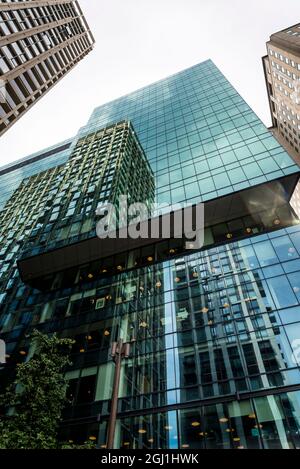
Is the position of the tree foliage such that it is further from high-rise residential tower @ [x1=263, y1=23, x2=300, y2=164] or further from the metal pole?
high-rise residential tower @ [x1=263, y1=23, x2=300, y2=164]

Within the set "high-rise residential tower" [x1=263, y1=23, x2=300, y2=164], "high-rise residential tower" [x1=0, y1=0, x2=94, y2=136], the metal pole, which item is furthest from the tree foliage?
"high-rise residential tower" [x1=263, y1=23, x2=300, y2=164]

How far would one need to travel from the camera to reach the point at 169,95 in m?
61.5

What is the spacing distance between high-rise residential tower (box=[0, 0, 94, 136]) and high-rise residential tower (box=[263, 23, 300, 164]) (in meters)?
50.5

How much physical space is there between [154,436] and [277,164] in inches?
1036

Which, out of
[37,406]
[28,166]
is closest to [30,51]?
[37,406]

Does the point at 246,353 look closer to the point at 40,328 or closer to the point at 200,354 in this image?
the point at 200,354

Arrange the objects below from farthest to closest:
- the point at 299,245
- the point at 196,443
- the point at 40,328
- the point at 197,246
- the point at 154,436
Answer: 1. the point at 197,246
2. the point at 40,328
3. the point at 299,245
4. the point at 154,436
5. the point at 196,443

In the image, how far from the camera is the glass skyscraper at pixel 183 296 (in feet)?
55.6

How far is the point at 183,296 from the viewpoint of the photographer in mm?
24406

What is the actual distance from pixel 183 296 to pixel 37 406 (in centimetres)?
1289

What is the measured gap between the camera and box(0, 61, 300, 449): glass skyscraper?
1694cm

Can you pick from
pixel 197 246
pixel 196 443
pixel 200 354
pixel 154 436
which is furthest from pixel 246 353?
pixel 197 246

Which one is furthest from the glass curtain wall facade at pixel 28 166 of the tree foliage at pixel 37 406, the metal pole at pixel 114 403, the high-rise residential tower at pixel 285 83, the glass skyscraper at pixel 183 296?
the metal pole at pixel 114 403

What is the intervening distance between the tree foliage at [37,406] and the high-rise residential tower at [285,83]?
78.7m
